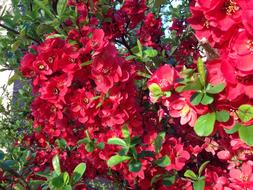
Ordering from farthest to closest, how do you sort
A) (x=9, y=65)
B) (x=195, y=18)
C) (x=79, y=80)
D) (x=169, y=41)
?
(x=169, y=41)
(x=9, y=65)
(x=79, y=80)
(x=195, y=18)

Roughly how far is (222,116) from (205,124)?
42mm

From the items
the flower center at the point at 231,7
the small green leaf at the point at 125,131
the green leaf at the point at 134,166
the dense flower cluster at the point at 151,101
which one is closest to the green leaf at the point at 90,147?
the dense flower cluster at the point at 151,101

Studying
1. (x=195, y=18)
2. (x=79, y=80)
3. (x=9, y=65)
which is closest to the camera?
(x=195, y=18)

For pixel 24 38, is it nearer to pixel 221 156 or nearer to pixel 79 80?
pixel 79 80

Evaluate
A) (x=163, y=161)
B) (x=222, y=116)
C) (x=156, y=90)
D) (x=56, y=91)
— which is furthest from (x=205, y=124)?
(x=56, y=91)

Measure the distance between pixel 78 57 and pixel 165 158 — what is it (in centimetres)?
46

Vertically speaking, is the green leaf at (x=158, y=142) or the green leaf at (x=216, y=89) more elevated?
the green leaf at (x=216, y=89)

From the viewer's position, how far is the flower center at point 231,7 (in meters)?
0.86

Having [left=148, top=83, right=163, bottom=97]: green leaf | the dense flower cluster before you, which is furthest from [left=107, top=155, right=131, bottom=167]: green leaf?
[left=148, top=83, right=163, bottom=97]: green leaf

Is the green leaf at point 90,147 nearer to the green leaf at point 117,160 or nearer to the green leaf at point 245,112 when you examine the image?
the green leaf at point 117,160

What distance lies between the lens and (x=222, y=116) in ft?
3.03

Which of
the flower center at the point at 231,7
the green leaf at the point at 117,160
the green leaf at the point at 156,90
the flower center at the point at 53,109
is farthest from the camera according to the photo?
the flower center at the point at 53,109

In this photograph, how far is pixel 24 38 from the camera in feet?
5.75

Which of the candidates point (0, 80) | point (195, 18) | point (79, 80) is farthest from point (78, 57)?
point (0, 80)
